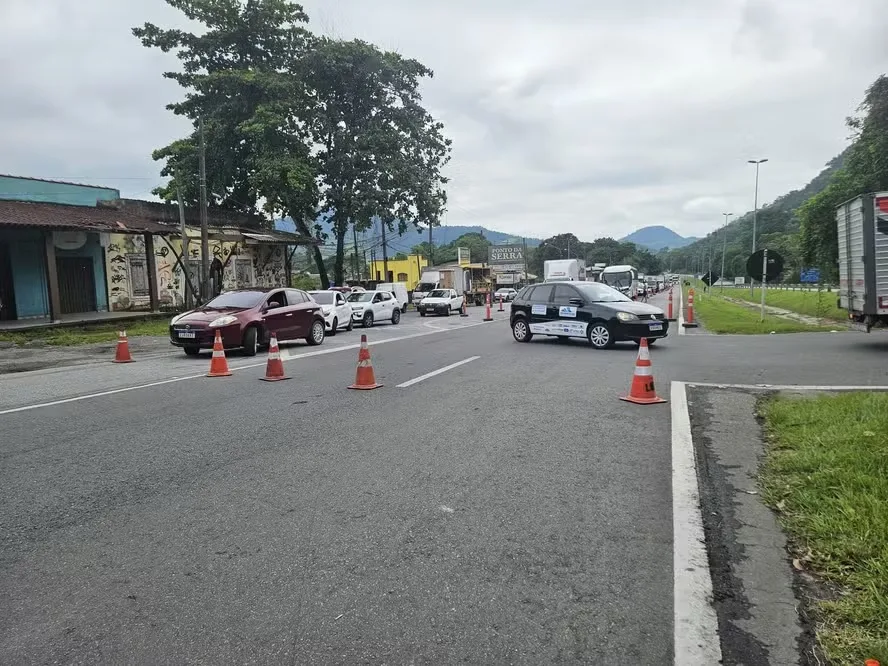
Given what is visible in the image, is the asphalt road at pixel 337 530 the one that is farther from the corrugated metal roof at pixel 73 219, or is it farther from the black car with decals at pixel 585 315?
the corrugated metal roof at pixel 73 219

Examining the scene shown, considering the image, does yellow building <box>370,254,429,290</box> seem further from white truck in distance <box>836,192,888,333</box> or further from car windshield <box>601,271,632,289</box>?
white truck in distance <box>836,192,888,333</box>

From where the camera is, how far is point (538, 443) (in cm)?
616

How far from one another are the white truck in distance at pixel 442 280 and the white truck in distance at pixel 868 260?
32935 mm

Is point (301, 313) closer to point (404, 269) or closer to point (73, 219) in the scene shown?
point (73, 219)

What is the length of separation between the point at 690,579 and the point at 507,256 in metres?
74.5

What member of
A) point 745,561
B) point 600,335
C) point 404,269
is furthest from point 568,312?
point 404,269

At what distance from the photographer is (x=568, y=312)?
1541 centimetres

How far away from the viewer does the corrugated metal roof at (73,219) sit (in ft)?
67.2

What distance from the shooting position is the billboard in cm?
7462

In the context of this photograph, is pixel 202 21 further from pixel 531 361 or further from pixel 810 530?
pixel 810 530

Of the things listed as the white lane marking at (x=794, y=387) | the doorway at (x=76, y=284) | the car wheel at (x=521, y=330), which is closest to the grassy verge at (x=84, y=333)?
the doorway at (x=76, y=284)

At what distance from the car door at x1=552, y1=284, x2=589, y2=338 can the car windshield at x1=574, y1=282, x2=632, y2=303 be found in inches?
6.6

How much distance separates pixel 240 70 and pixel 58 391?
2841 cm

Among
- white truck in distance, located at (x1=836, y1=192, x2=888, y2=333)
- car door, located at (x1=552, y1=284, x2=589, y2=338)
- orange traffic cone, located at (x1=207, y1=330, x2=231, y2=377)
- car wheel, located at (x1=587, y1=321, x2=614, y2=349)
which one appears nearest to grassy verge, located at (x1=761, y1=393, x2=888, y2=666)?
white truck in distance, located at (x1=836, y1=192, x2=888, y2=333)
